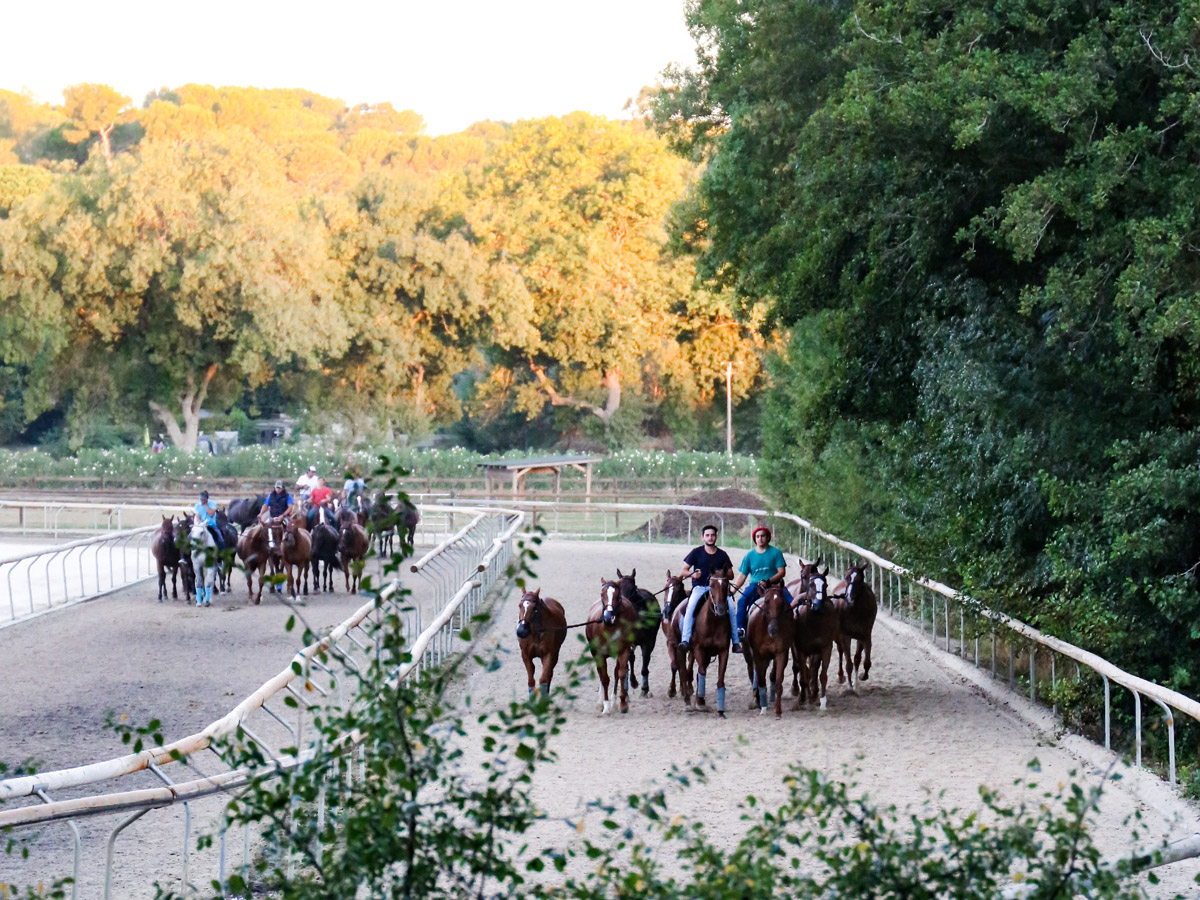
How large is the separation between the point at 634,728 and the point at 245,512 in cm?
1600

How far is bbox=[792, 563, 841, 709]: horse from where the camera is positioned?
13.1 meters

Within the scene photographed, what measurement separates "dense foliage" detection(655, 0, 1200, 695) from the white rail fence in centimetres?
494

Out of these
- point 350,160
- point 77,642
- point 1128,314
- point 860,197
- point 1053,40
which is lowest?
point 77,642

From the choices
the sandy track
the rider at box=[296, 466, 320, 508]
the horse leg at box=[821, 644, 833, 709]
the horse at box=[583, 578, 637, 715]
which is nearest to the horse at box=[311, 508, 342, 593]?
the rider at box=[296, 466, 320, 508]

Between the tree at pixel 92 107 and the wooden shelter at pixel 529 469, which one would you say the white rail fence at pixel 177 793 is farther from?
the tree at pixel 92 107

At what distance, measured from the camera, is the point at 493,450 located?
210 feet

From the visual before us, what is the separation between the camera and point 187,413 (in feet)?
174

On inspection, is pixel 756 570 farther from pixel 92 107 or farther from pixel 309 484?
pixel 92 107

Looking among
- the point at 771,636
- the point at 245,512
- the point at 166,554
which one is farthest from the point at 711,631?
the point at 245,512

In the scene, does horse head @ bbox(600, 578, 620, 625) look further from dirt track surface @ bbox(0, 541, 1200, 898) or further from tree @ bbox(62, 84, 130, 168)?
tree @ bbox(62, 84, 130, 168)

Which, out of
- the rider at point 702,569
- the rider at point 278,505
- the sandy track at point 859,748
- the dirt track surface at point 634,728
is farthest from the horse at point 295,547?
the rider at point 702,569

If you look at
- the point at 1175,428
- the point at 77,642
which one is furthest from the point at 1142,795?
the point at 77,642

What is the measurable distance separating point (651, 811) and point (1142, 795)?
6.84 metres

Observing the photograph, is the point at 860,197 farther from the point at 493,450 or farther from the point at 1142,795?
the point at 493,450
